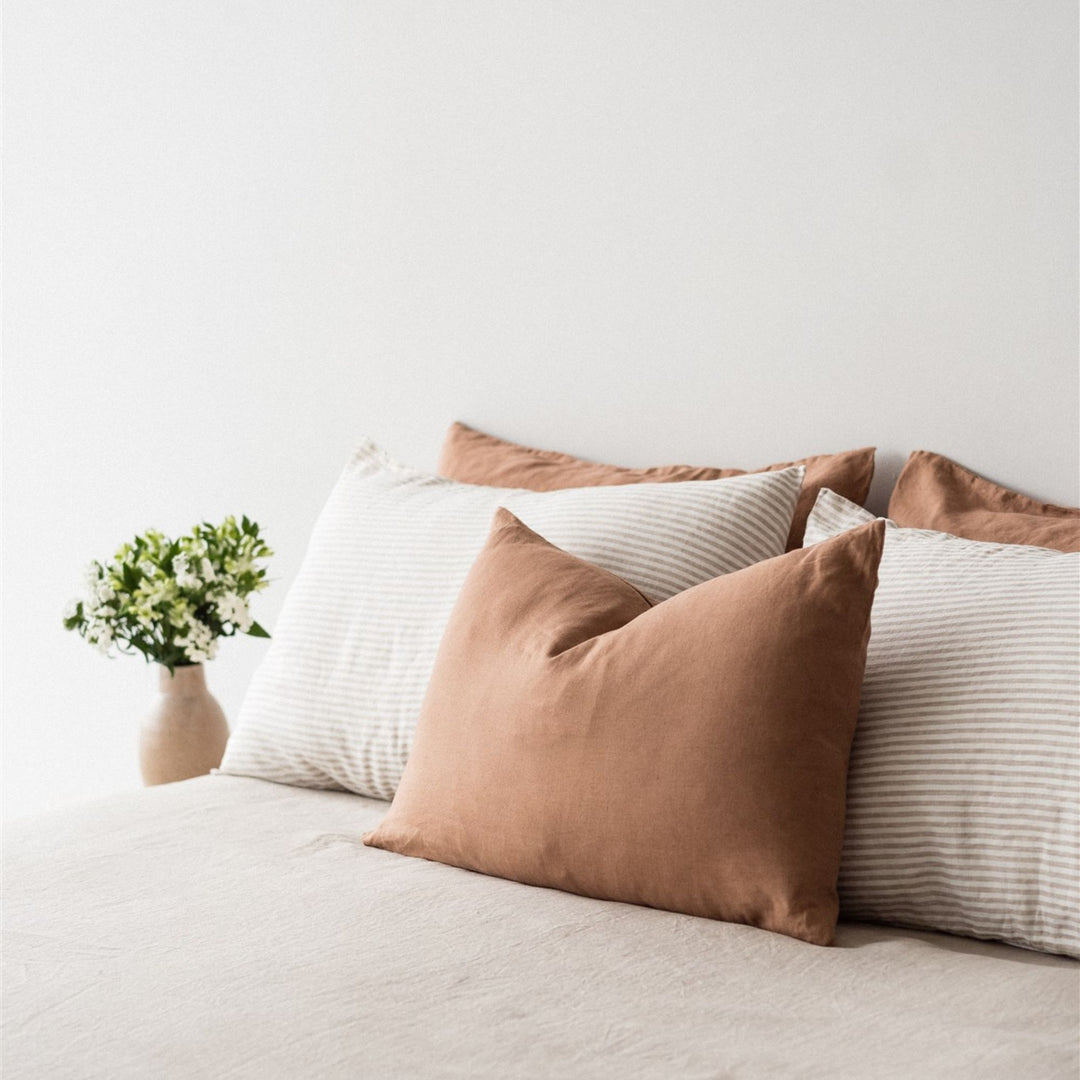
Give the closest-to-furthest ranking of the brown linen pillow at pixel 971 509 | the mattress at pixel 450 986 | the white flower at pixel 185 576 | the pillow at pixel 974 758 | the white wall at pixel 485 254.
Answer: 1. the mattress at pixel 450 986
2. the pillow at pixel 974 758
3. the brown linen pillow at pixel 971 509
4. the white wall at pixel 485 254
5. the white flower at pixel 185 576

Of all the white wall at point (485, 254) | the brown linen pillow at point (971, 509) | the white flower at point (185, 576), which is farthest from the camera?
the white flower at point (185, 576)

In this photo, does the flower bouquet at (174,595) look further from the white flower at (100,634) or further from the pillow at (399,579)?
the pillow at (399,579)

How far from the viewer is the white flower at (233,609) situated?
1958mm

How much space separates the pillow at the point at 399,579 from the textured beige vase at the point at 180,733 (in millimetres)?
304

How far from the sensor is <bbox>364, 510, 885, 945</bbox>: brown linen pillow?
112 centimetres

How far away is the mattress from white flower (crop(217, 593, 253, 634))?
2.09 ft

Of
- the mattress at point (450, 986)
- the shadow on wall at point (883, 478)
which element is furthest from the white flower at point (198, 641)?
the shadow on wall at point (883, 478)

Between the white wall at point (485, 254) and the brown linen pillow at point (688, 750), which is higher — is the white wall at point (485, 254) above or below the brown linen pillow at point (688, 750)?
above

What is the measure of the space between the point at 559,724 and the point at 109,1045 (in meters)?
0.48

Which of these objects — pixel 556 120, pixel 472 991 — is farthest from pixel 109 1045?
pixel 556 120

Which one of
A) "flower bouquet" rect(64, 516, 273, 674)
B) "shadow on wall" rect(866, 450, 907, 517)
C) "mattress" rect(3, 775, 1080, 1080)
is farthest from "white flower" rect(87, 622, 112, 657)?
"shadow on wall" rect(866, 450, 907, 517)

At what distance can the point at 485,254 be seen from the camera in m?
2.08

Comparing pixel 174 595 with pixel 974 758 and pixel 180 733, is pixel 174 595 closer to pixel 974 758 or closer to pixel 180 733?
pixel 180 733

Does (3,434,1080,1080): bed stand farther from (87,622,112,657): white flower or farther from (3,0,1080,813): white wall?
(87,622,112,657): white flower
